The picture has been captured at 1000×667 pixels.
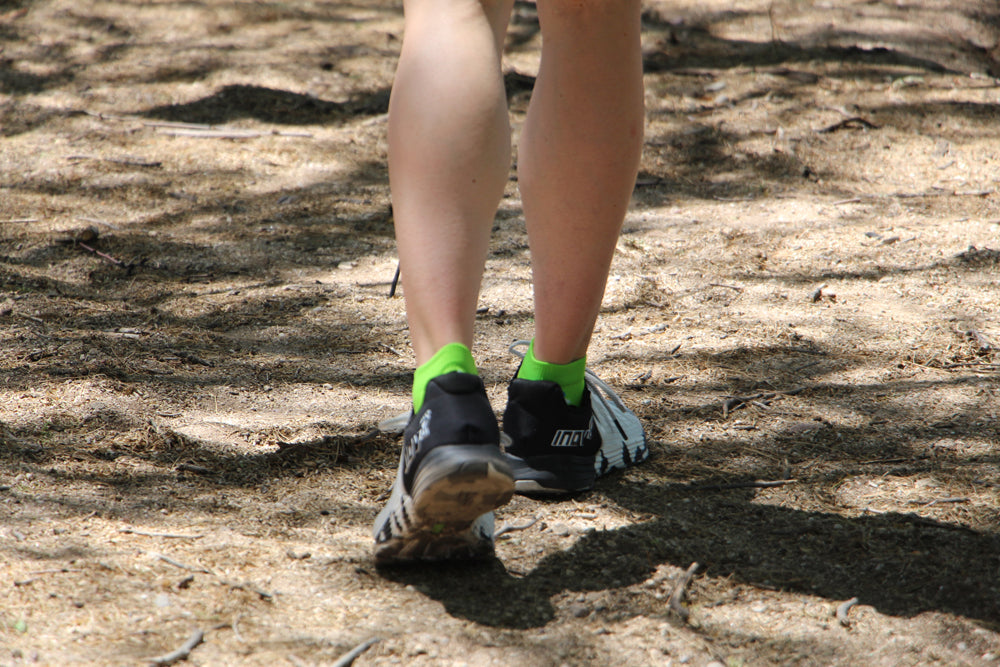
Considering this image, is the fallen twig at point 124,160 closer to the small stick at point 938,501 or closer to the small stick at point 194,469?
the small stick at point 194,469

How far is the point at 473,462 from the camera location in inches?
48.9

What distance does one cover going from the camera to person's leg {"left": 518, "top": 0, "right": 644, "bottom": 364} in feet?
4.81

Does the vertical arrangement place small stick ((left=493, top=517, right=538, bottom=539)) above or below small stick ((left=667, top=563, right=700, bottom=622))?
below

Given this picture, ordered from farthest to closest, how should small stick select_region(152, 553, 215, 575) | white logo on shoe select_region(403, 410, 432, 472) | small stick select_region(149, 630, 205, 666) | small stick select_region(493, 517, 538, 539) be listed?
1. small stick select_region(493, 517, 538, 539)
2. small stick select_region(152, 553, 215, 575)
3. white logo on shoe select_region(403, 410, 432, 472)
4. small stick select_region(149, 630, 205, 666)

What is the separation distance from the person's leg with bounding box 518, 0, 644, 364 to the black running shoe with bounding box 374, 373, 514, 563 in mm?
370

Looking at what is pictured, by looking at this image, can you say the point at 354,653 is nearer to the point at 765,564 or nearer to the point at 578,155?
the point at 765,564

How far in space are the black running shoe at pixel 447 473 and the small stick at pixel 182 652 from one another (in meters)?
0.29

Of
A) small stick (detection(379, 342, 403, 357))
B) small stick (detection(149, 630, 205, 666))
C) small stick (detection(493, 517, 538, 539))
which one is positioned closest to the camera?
small stick (detection(149, 630, 205, 666))

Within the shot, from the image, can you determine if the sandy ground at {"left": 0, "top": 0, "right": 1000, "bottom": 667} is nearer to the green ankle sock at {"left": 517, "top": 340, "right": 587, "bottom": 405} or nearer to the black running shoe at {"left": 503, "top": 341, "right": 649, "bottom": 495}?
the black running shoe at {"left": 503, "top": 341, "right": 649, "bottom": 495}

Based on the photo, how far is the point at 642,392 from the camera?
7.39ft

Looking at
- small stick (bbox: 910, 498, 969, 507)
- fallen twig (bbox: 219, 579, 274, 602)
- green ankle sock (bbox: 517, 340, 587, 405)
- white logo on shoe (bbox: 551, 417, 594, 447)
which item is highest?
green ankle sock (bbox: 517, 340, 587, 405)

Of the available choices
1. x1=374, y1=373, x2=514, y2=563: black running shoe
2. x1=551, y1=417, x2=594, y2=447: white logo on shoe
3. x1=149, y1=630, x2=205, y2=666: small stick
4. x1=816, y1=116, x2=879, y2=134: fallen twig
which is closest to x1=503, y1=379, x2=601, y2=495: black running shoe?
x1=551, y1=417, x2=594, y2=447: white logo on shoe

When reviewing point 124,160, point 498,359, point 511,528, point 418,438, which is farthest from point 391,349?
point 124,160

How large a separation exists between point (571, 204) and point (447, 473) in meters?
0.56
